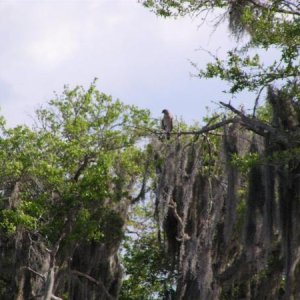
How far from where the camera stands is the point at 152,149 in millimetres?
12688

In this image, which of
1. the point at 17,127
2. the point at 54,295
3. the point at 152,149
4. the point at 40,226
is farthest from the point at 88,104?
the point at 152,149

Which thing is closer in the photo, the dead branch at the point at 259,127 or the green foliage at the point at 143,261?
the dead branch at the point at 259,127

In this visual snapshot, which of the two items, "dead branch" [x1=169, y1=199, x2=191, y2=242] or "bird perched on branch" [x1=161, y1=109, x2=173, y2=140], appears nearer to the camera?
"dead branch" [x1=169, y1=199, x2=191, y2=242]

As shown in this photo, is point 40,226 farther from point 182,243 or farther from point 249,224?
point 249,224

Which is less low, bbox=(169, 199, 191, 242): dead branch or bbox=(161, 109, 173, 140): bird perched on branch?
bbox=(161, 109, 173, 140): bird perched on branch

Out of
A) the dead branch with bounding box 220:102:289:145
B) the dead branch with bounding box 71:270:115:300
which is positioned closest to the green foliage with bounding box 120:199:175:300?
the dead branch with bounding box 71:270:115:300

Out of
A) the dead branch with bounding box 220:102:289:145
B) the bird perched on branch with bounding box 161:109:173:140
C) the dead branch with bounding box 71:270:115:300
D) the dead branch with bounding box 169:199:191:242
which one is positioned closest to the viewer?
the dead branch with bounding box 220:102:289:145

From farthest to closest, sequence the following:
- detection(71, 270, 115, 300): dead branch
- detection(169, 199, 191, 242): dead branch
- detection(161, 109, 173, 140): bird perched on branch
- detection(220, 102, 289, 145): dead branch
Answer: detection(71, 270, 115, 300): dead branch < detection(161, 109, 173, 140): bird perched on branch < detection(169, 199, 191, 242): dead branch < detection(220, 102, 289, 145): dead branch

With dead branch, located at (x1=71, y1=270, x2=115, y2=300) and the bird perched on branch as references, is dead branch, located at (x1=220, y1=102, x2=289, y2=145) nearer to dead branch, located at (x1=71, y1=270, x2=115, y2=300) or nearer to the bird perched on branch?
the bird perched on branch

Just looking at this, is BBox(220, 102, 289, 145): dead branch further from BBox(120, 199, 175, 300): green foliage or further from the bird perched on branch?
BBox(120, 199, 175, 300): green foliage

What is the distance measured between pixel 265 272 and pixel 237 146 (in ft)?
18.3

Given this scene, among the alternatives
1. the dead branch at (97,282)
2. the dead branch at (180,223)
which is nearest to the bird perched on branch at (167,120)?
the dead branch at (180,223)

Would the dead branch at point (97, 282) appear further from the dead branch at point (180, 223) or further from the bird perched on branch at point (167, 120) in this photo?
the bird perched on branch at point (167, 120)

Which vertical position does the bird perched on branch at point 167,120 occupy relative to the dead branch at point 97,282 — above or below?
above
